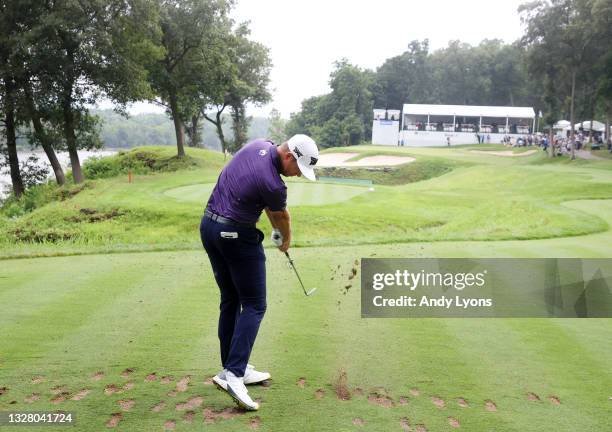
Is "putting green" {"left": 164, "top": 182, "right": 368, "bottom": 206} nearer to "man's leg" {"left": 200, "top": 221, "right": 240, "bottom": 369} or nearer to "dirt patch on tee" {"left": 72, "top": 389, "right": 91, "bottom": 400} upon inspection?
"man's leg" {"left": 200, "top": 221, "right": 240, "bottom": 369}

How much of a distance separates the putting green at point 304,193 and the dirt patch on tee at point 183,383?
16815 millimetres

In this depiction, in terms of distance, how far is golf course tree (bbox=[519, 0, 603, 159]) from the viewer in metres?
35.6

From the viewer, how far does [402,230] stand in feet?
61.0

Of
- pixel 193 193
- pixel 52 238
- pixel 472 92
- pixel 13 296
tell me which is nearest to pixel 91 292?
pixel 13 296

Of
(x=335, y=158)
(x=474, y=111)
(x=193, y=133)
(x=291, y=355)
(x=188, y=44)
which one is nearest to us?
(x=291, y=355)

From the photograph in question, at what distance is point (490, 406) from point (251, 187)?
2.47 meters

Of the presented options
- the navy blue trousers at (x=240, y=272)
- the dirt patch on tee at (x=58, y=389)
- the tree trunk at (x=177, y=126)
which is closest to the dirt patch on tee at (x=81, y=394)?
the dirt patch on tee at (x=58, y=389)

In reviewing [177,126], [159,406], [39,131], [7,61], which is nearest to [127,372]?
[159,406]

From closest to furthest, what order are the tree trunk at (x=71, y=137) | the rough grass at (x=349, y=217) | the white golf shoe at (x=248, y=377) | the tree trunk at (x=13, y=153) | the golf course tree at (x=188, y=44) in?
1. the white golf shoe at (x=248, y=377)
2. the rough grass at (x=349, y=217)
3. the tree trunk at (x=71, y=137)
4. the tree trunk at (x=13, y=153)
5. the golf course tree at (x=188, y=44)

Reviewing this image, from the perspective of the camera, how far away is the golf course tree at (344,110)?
8712cm

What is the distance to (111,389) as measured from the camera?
14.6 feet

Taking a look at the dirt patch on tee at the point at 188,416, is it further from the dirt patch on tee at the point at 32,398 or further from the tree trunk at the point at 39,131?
the tree trunk at the point at 39,131

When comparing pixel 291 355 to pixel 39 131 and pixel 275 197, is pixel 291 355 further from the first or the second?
pixel 39 131

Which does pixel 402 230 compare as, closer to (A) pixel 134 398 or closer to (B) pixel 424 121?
(A) pixel 134 398
